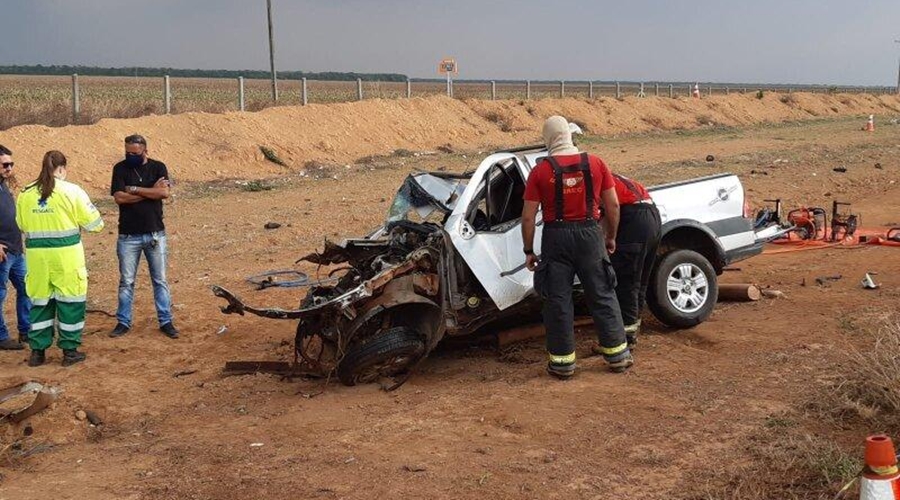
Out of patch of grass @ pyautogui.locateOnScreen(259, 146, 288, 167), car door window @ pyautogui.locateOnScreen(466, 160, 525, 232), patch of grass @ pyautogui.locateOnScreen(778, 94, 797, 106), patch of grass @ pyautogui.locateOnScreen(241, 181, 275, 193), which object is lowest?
patch of grass @ pyautogui.locateOnScreen(241, 181, 275, 193)

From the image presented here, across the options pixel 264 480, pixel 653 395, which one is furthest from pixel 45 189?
pixel 653 395

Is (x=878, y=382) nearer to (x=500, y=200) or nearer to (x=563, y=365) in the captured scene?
(x=563, y=365)

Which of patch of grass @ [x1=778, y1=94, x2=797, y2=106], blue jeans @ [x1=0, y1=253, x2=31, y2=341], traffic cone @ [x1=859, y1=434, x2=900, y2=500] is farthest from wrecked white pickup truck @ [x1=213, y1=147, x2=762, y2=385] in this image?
patch of grass @ [x1=778, y1=94, x2=797, y2=106]

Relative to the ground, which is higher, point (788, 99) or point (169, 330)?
point (788, 99)

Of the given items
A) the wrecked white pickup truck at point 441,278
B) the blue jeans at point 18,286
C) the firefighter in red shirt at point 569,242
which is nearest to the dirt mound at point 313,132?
the blue jeans at point 18,286

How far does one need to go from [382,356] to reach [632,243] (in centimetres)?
213

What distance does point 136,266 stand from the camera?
320 inches

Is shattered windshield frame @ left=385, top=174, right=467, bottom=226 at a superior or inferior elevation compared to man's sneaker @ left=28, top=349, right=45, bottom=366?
superior

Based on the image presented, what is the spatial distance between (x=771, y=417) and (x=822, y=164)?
1690 centimetres

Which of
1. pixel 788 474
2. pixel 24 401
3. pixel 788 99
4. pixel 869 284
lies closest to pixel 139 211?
pixel 24 401

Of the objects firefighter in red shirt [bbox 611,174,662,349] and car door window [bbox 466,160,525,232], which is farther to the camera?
car door window [bbox 466,160,525,232]

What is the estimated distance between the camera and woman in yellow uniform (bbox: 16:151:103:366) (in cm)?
719

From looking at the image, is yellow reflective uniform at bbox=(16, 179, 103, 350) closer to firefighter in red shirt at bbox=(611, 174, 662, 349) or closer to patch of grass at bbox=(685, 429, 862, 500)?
firefighter in red shirt at bbox=(611, 174, 662, 349)

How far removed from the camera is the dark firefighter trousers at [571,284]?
6.27 meters
